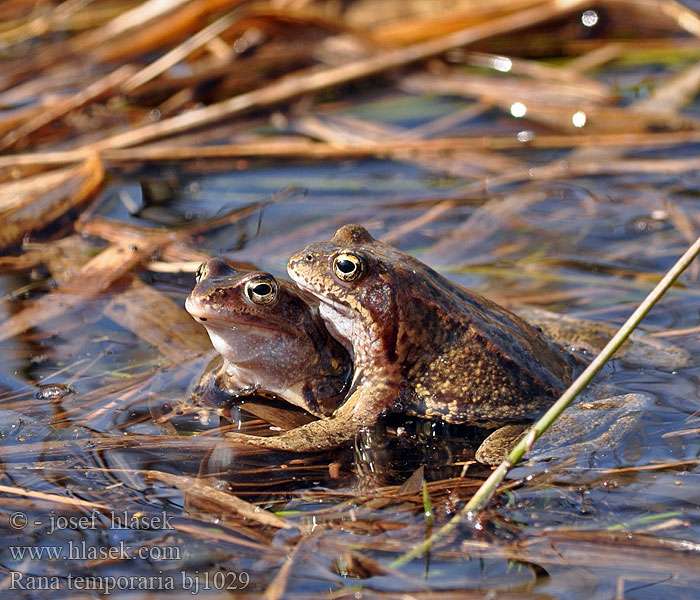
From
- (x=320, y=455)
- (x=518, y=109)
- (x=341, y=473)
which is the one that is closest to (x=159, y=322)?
(x=320, y=455)

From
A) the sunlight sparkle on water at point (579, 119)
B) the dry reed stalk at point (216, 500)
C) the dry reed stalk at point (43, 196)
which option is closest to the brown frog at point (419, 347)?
the dry reed stalk at point (216, 500)

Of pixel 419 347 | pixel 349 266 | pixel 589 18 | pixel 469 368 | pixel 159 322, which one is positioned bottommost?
pixel 469 368

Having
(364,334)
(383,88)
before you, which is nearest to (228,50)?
(383,88)

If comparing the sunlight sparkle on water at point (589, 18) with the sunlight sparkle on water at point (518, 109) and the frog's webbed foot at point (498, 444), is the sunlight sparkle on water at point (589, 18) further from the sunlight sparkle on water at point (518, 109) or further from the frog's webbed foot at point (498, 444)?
the frog's webbed foot at point (498, 444)

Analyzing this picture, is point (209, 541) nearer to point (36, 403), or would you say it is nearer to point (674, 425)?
point (36, 403)

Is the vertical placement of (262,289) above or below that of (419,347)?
above

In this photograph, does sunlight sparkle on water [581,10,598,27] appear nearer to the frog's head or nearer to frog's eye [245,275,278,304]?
the frog's head

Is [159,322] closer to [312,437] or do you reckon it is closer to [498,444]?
[312,437]
